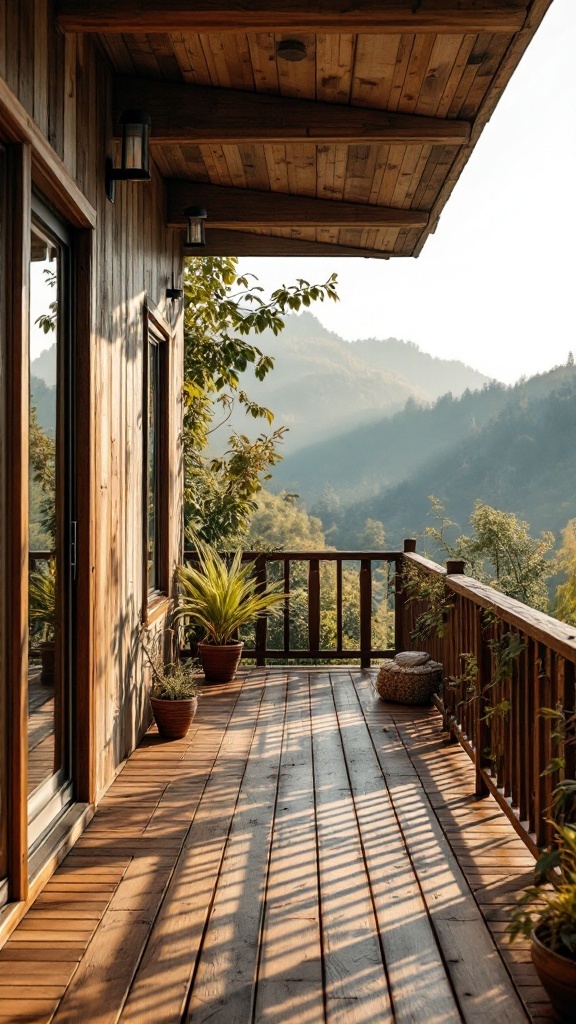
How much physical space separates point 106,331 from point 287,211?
2.23m

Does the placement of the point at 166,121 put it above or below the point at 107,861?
above

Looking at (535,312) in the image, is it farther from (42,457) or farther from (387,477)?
(42,457)

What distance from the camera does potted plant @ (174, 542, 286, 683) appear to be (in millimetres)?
5688

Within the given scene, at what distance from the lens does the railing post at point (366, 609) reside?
6.29 m

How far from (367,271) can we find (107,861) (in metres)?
62.8

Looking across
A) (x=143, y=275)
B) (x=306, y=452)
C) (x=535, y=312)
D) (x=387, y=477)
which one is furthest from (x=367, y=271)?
(x=143, y=275)

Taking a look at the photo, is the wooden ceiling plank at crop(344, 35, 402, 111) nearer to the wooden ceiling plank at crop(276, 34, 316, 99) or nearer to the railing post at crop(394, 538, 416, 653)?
the wooden ceiling plank at crop(276, 34, 316, 99)

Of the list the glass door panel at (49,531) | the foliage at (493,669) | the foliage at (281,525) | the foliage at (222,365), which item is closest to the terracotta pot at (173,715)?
the glass door panel at (49,531)

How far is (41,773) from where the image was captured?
2875 mm

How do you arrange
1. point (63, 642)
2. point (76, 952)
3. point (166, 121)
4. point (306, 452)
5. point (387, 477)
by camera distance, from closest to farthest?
point (76, 952)
point (63, 642)
point (166, 121)
point (387, 477)
point (306, 452)

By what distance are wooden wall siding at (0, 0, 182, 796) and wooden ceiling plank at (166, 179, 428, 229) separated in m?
0.69

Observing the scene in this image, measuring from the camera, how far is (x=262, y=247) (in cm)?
605

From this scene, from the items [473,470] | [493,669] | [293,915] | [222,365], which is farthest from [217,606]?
[473,470]

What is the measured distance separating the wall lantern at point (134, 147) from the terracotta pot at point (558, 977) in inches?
121
